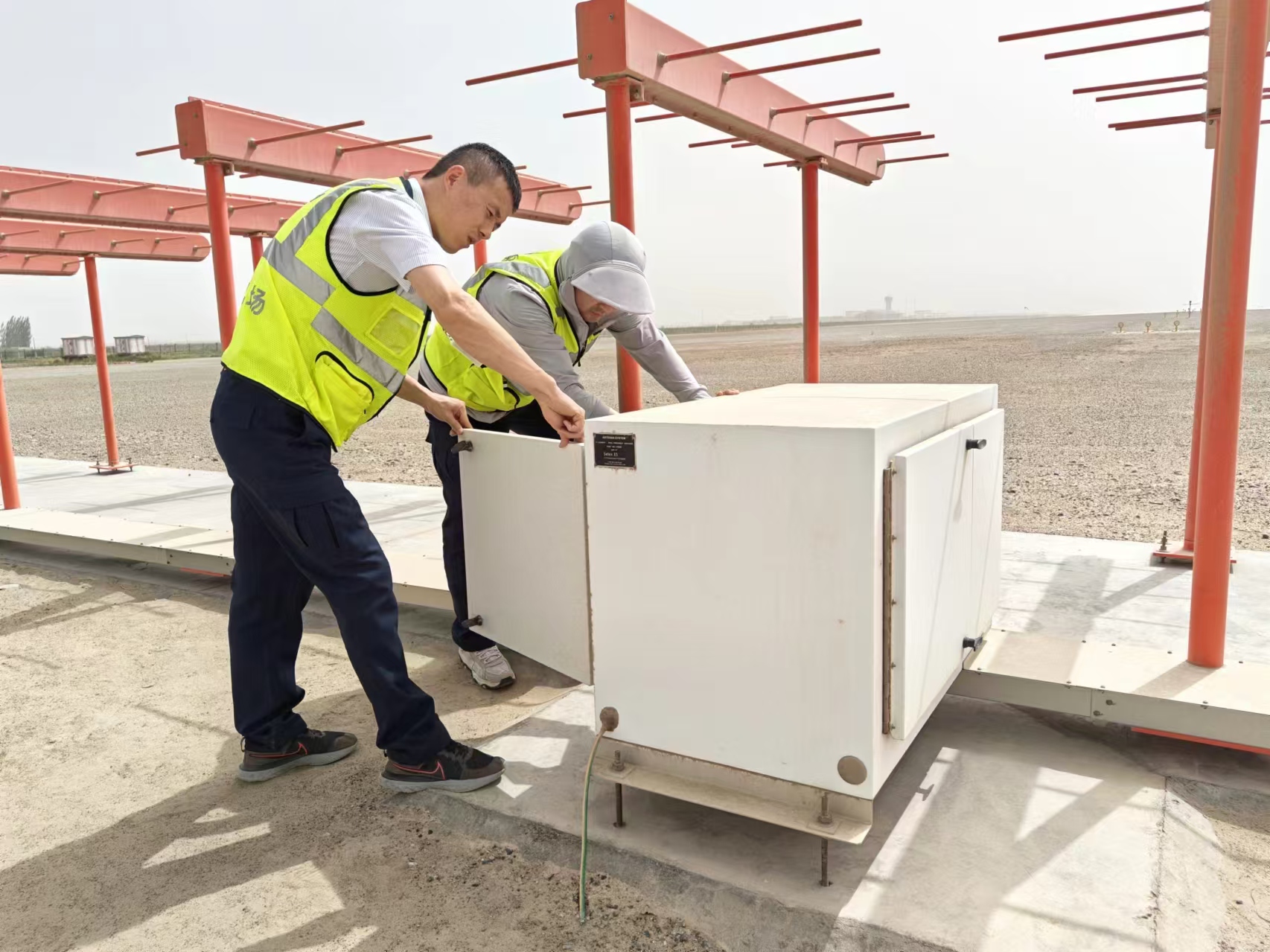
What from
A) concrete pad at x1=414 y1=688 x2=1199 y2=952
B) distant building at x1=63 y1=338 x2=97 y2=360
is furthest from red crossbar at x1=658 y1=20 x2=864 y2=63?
distant building at x1=63 y1=338 x2=97 y2=360

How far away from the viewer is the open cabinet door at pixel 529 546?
2949mm

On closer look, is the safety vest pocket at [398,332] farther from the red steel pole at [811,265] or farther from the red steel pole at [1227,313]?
the red steel pole at [811,265]

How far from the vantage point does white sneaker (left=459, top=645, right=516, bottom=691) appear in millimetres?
4027

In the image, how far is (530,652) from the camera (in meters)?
3.32

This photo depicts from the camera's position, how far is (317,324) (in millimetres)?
2857

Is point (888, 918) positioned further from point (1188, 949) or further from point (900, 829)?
point (1188, 949)

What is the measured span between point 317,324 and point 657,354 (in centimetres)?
157

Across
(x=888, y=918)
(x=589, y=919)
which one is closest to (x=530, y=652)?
(x=589, y=919)

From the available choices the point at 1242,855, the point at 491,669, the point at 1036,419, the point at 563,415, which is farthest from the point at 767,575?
the point at 1036,419

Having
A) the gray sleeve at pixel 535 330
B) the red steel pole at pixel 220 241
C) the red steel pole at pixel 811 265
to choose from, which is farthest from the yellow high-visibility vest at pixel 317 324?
the red steel pole at pixel 811 265

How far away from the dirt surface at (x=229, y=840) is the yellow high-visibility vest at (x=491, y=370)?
4.31 feet

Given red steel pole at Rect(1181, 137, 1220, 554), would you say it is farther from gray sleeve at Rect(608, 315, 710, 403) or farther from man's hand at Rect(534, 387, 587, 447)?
man's hand at Rect(534, 387, 587, 447)

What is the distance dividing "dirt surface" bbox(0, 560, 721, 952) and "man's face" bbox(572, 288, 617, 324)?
164 centimetres

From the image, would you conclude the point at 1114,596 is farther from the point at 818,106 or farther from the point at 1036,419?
the point at 1036,419
